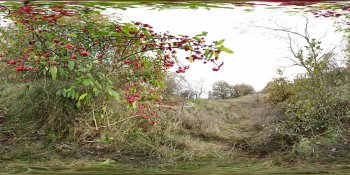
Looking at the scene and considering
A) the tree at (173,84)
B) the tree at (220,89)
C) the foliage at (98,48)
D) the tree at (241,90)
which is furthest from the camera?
the tree at (173,84)

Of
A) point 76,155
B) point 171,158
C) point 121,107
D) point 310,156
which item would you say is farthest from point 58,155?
point 310,156

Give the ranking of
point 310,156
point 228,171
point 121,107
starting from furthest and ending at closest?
point 121,107, point 310,156, point 228,171

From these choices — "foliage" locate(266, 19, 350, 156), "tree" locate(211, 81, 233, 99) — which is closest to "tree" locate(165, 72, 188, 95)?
"tree" locate(211, 81, 233, 99)

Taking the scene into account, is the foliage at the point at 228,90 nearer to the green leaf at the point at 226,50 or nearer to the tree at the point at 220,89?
the tree at the point at 220,89

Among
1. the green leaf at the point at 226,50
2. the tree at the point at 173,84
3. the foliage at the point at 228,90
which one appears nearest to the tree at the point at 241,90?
the foliage at the point at 228,90

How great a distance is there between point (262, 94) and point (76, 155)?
4.91ft

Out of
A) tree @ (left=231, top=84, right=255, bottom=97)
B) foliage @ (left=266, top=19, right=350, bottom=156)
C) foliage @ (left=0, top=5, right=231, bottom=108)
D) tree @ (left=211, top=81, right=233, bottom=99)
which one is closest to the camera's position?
foliage @ (left=0, top=5, right=231, bottom=108)

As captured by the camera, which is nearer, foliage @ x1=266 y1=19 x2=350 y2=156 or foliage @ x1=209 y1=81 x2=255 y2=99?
foliage @ x1=266 y1=19 x2=350 y2=156

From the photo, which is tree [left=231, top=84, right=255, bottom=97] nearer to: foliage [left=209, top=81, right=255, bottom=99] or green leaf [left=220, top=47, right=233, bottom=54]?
foliage [left=209, top=81, right=255, bottom=99]

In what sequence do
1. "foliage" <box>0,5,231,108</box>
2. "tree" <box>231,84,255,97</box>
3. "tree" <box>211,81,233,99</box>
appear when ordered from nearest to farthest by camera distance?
"foliage" <box>0,5,231,108</box> < "tree" <box>211,81,233,99</box> < "tree" <box>231,84,255,97</box>

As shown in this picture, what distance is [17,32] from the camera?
271cm

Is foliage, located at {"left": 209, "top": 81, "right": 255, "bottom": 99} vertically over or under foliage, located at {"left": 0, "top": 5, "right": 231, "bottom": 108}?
under

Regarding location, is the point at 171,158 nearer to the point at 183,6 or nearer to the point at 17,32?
the point at 183,6

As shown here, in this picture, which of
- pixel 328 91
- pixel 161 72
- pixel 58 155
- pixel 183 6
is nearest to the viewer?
→ pixel 183 6
